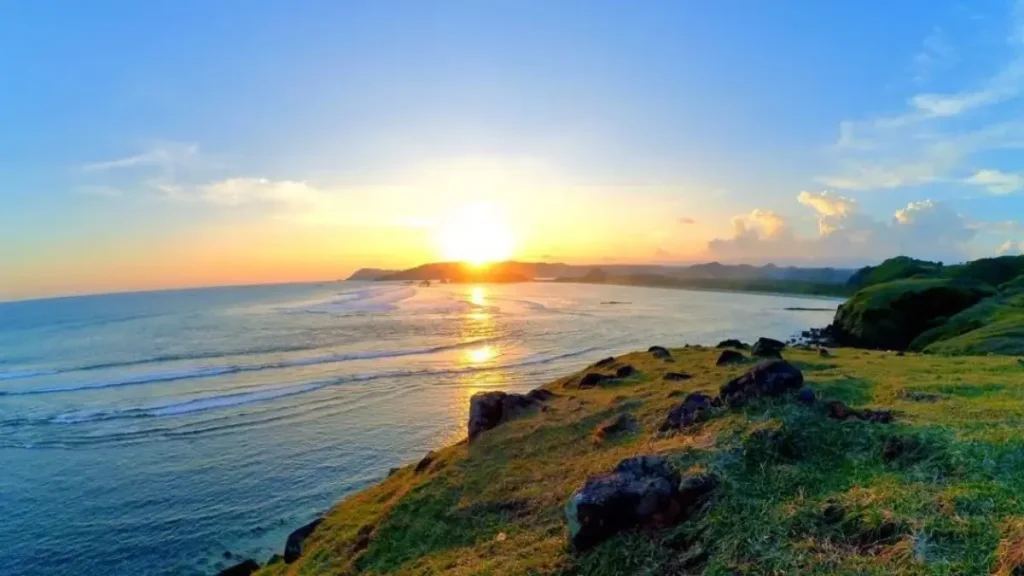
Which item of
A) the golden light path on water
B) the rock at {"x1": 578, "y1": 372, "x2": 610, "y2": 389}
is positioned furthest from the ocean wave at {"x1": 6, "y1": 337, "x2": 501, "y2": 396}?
the rock at {"x1": 578, "y1": 372, "x2": 610, "y2": 389}

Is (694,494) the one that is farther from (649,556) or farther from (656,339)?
(656,339)

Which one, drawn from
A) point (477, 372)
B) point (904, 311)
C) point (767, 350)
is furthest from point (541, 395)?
point (904, 311)

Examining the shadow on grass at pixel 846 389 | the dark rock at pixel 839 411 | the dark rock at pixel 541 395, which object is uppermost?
the dark rock at pixel 839 411

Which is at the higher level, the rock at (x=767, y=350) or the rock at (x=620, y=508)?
the rock at (x=767, y=350)

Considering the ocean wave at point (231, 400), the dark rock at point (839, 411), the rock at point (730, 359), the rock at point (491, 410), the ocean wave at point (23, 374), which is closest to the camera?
the dark rock at point (839, 411)

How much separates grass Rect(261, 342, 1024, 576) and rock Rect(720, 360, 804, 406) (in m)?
0.55

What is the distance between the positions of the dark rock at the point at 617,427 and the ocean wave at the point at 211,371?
3486 cm

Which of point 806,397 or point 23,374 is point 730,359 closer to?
point 806,397

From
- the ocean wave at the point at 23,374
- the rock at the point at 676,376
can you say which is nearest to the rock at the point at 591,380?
the rock at the point at 676,376

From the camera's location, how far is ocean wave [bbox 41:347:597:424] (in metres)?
30.5

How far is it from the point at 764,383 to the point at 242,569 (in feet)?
42.9

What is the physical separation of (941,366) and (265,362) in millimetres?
43520

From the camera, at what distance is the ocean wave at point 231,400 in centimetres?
3047

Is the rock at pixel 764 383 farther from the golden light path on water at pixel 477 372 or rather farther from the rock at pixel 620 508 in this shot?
the golden light path on water at pixel 477 372
